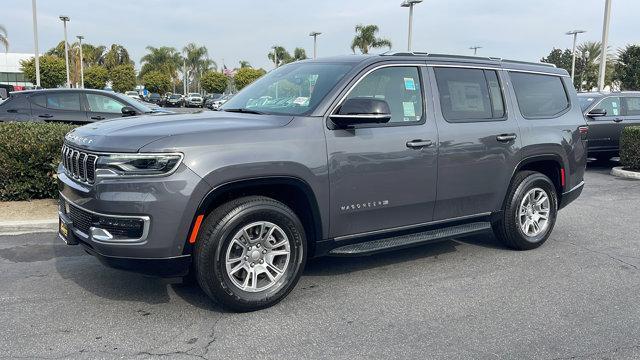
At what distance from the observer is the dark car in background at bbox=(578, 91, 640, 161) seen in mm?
11984

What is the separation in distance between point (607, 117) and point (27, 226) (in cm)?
1175

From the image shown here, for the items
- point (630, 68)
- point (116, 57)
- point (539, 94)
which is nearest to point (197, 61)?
point (116, 57)

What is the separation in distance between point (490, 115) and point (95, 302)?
153 inches

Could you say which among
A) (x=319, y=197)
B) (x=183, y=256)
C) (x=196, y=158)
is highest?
(x=196, y=158)

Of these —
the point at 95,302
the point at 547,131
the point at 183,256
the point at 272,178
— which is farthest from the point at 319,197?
the point at 547,131

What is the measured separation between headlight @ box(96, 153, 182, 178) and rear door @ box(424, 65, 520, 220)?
2.35 m

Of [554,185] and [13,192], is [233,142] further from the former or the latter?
[13,192]

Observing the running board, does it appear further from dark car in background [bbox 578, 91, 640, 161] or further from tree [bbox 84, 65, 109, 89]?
tree [bbox 84, 65, 109, 89]

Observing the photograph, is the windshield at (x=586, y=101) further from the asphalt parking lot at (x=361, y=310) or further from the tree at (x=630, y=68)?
the tree at (x=630, y=68)

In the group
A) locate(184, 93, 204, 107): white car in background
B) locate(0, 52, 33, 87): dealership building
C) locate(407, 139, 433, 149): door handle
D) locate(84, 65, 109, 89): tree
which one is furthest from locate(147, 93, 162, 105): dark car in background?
locate(407, 139, 433, 149): door handle

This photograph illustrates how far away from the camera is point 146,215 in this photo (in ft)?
11.5

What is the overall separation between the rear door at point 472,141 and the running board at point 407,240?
0.13 metres

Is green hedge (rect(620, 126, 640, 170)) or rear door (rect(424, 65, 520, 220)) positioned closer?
rear door (rect(424, 65, 520, 220))

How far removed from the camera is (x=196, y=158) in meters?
3.60
